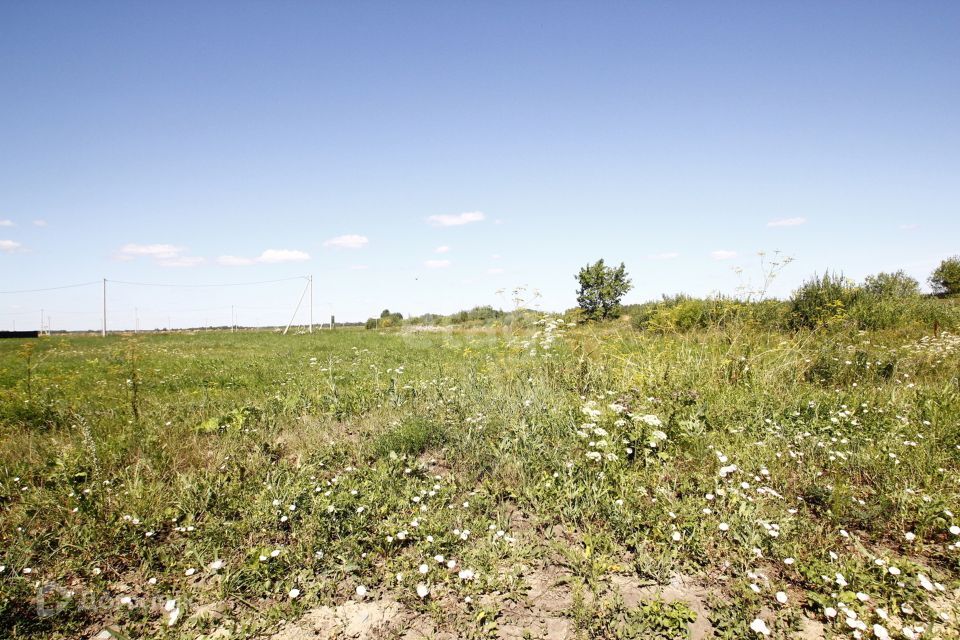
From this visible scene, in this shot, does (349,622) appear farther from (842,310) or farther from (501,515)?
(842,310)

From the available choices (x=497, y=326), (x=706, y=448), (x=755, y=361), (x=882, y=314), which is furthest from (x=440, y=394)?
(x=882, y=314)

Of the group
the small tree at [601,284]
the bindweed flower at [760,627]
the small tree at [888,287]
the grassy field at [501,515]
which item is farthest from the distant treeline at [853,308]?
the small tree at [601,284]

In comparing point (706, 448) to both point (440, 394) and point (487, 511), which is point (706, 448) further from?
point (440, 394)

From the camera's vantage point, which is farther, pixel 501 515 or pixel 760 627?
pixel 501 515

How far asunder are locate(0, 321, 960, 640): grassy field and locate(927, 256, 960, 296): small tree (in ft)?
117

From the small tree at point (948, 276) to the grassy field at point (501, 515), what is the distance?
35.6 m

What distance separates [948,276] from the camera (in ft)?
102

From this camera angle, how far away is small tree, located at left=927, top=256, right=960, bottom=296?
29.6 m

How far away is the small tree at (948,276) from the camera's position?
29.6 metres

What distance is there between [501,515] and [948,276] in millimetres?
43353

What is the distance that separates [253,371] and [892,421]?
10611 mm

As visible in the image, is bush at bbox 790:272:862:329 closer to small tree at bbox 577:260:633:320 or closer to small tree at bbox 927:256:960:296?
small tree at bbox 577:260:633:320

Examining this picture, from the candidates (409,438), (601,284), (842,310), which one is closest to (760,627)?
(409,438)

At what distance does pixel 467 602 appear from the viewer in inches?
99.8
